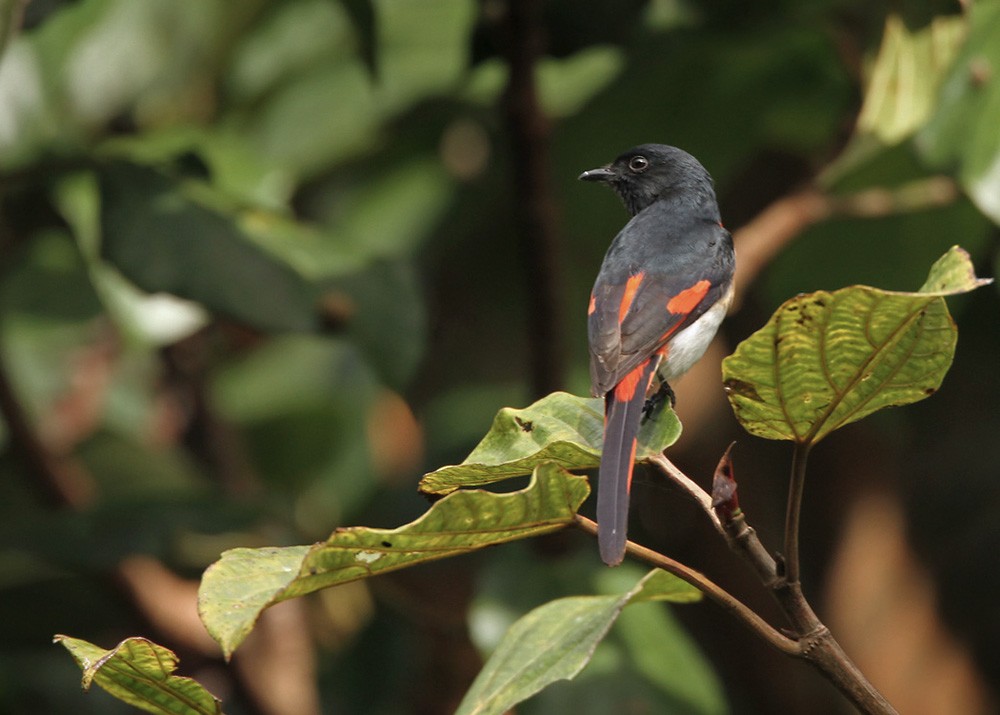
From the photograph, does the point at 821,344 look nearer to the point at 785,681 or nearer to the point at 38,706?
the point at 785,681

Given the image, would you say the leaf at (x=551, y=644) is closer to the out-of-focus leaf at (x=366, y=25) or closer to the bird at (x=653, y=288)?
the bird at (x=653, y=288)

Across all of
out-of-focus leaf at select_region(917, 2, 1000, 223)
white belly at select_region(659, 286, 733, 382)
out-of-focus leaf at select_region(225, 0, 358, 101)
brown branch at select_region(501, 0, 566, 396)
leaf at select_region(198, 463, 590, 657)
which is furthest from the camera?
out-of-focus leaf at select_region(225, 0, 358, 101)

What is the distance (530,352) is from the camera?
2.92 meters

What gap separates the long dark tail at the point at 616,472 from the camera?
1.40m

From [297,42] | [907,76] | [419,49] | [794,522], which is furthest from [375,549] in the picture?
[297,42]

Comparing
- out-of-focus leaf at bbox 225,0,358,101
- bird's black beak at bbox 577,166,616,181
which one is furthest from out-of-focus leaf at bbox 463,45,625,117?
bird's black beak at bbox 577,166,616,181

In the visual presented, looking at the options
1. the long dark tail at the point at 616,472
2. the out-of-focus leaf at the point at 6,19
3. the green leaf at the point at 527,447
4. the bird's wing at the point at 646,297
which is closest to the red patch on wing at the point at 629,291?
the bird's wing at the point at 646,297

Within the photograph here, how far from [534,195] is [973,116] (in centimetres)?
90

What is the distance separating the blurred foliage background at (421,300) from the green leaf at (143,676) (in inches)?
52.0

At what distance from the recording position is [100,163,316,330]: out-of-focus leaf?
262 cm

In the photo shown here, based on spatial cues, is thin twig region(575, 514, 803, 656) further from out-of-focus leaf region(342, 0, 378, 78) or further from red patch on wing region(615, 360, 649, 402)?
out-of-focus leaf region(342, 0, 378, 78)

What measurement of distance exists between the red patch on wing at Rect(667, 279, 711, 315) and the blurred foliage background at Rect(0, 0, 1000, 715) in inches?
18.7

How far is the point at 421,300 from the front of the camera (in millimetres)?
2934

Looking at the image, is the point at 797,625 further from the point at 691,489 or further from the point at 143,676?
the point at 143,676
